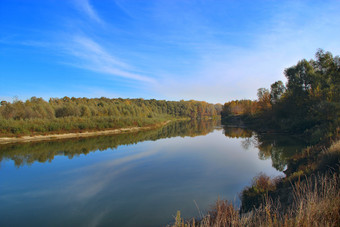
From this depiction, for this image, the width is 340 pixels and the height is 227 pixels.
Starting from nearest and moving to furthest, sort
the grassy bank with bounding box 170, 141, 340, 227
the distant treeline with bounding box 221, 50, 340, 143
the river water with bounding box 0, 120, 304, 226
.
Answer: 1. the grassy bank with bounding box 170, 141, 340, 227
2. the river water with bounding box 0, 120, 304, 226
3. the distant treeline with bounding box 221, 50, 340, 143

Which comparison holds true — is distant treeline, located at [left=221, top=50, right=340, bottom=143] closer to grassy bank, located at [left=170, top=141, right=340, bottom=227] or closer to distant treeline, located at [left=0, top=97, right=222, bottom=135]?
grassy bank, located at [left=170, top=141, right=340, bottom=227]

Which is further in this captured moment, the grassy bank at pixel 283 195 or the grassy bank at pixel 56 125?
the grassy bank at pixel 56 125

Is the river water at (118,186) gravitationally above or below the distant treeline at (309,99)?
below

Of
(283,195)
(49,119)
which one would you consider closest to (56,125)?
(49,119)

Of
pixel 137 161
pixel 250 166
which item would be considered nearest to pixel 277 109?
pixel 250 166

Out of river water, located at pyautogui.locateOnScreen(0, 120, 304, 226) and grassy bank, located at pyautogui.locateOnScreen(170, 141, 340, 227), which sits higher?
grassy bank, located at pyautogui.locateOnScreen(170, 141, 340, 227)

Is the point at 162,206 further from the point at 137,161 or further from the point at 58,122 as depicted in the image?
the point at 58,122

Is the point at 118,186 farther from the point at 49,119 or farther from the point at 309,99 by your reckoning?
the point at 309,99

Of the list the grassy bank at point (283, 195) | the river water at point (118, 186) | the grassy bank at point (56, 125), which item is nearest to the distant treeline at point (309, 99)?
the river water at point (118, 186)

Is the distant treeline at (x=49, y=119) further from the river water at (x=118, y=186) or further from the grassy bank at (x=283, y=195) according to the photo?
the grassy bank at (x=283, y=195)

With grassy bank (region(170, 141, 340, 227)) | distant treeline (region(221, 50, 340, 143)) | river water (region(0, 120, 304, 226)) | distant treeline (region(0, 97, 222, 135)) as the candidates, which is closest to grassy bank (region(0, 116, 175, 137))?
distant treeline (region(0, 97, 222, 135))

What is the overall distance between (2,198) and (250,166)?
1098cm

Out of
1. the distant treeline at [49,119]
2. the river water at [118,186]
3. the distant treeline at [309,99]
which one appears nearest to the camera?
the river water at [118,186]

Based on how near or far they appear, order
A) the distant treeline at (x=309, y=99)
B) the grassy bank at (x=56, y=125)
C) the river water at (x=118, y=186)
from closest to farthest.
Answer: the river water at (x=118, y=186), the distant treeline at (x=309, y=99), the grassy bank at (x=56, y=125)
